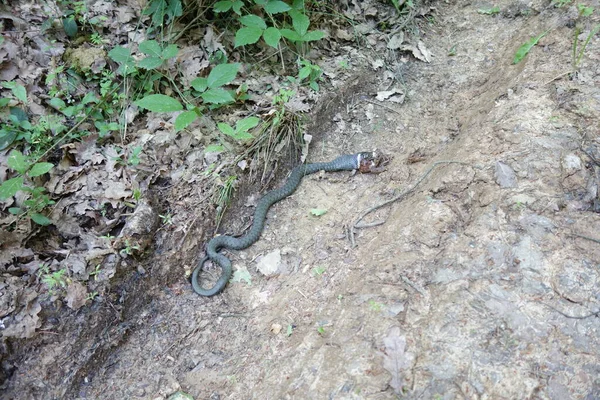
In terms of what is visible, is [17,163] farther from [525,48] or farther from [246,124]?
[525,48]

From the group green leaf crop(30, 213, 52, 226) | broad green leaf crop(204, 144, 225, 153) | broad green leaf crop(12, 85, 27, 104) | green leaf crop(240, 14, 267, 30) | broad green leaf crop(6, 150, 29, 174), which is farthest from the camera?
green leaf crop(240, 14, 267, 30)

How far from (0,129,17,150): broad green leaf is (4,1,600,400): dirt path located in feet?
7.35

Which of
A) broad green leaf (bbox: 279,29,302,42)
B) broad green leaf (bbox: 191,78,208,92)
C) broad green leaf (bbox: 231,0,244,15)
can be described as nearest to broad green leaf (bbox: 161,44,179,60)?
broad green leaf (bbox: 191,78,208,92)

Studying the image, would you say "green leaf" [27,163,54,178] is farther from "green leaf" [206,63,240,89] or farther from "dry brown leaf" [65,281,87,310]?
"green leaf" [206,63,240,89]

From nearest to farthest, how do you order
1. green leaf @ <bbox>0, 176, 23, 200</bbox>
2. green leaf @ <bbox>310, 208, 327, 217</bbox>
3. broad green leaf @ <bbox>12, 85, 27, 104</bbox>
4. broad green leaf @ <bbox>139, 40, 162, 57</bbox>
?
1. green leaf @ <bbox>0, 176, 23, 200</bbox>
2. broad green leaf @ <bbox>12, 85, 27, 104</bbox>
3. broad green leaf @ <bbox>139, 40, 162, 57</bbox>
4. green leaf @ <bbox>310, 208, 327, 217</bbox>

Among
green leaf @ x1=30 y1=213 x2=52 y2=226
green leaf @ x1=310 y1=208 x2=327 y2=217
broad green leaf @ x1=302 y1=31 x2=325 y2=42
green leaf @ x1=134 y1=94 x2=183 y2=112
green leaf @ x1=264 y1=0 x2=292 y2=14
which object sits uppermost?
green leaf @ x1=264 y1=0 x2=292 y2=14

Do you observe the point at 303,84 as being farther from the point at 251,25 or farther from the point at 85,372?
the point at 85,372

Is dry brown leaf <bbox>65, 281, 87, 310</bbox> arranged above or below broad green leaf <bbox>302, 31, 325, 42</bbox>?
below

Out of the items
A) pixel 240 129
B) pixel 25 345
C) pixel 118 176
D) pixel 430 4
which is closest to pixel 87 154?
pixel 118 176

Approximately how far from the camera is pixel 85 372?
3.96 metres

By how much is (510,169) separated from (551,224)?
2.33 feet

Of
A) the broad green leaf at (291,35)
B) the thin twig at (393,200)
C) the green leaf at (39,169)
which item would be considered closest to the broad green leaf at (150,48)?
the broad green leaf at (291,35)

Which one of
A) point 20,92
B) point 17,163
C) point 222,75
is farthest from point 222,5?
point 17,163

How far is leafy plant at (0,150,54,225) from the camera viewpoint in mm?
4027
